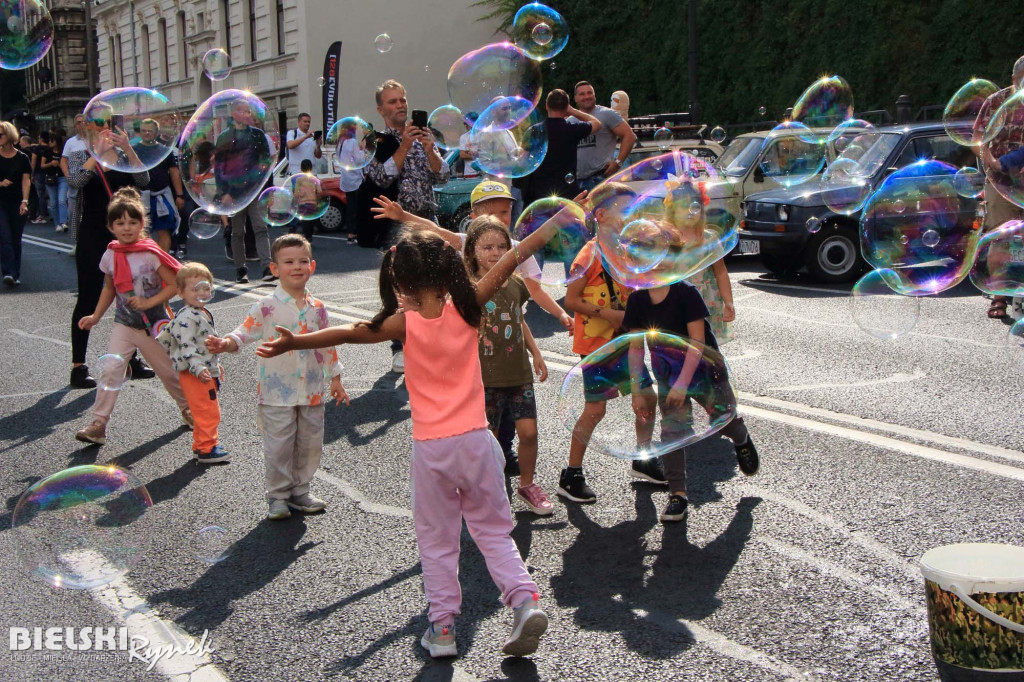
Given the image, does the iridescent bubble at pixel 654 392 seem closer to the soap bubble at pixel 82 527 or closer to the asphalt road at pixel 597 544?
the asphalt road at pixel 597 544

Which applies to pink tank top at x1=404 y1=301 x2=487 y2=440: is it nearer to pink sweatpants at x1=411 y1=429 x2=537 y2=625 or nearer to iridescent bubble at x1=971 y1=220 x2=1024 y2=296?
pink sweatpants at x1=411 y1=429 x2=537 y2=625

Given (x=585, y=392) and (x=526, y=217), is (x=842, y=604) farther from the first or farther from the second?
(x=526, y=217)

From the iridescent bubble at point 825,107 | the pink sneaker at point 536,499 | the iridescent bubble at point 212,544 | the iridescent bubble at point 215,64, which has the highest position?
the iridescent bubble at point 215,64

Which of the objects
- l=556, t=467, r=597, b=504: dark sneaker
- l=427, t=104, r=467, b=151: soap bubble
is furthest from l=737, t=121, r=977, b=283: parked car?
l=556, t=467, r=597, b=504: dark sneaker

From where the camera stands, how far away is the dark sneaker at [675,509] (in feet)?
15.4

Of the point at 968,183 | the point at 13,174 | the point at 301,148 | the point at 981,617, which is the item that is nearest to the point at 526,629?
the point at 981,617

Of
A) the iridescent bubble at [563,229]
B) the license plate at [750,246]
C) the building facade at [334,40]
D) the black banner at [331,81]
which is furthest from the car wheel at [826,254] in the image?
the building facade at [334,40]

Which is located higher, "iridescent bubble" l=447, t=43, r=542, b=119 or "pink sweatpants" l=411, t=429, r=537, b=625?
"iridescent bubble" l=447, t=43, r=542, b=119

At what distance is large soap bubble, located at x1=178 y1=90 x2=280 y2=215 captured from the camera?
7023 mm

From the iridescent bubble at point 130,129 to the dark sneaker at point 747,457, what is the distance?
14.5 feet

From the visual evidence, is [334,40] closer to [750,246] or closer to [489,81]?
[750,246]

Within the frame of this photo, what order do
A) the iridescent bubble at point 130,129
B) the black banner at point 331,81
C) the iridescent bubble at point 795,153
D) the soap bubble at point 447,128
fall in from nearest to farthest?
the iridescent bubble at point 130,129, the soap bubble at point 447,128, the iridescent bubble at point 795,153, the black banner at point 331,81

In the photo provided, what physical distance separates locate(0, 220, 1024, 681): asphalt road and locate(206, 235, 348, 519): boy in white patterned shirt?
0.50 ft

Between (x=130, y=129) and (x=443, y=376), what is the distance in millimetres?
4578
